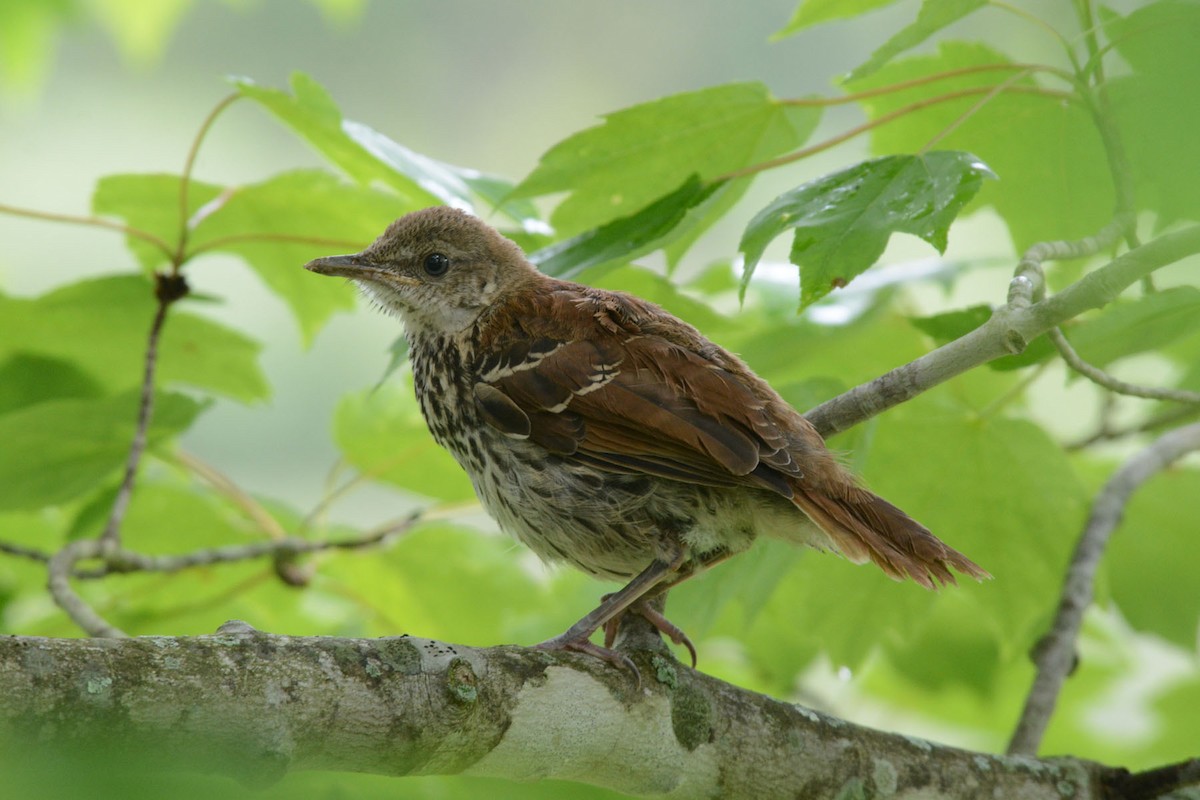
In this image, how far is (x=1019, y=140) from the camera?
8.75ft

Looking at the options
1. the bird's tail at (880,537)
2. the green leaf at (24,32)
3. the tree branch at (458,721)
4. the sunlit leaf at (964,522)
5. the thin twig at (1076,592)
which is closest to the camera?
the tree branch at (458,721)

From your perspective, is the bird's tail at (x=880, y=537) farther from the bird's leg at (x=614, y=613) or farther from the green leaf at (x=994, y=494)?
the green leaf at (x=994, y=494)

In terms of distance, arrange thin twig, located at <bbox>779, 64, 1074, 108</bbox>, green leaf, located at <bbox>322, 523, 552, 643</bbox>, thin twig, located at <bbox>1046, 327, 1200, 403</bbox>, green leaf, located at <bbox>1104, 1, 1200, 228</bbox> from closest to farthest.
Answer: green leaf, located at <bbox>1104, 1, 1200, 228</bbox> < thin twig, located at <bbox>1046, 327, 1200, 403</bbox> < thin twig, located at <bbox>779, 64, 1074, 108</bbox> < green leaf, located at <bbox>322, 523, 552, 643</bbox>

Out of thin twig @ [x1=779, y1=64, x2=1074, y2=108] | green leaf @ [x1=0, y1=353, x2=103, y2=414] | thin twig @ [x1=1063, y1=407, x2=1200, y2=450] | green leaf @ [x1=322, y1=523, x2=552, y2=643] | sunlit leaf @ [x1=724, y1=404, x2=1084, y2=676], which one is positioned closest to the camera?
thin twig @ [x1=779, y1=64, x2=1074, y2=108]

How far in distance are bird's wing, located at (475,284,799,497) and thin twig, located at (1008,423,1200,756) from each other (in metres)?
1.05

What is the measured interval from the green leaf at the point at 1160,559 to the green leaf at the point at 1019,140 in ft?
3.55

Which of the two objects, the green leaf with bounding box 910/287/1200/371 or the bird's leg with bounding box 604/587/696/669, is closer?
the green leaf with bounding box 910/287/1200/371

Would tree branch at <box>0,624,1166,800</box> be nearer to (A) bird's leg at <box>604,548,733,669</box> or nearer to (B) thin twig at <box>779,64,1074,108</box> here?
(A) bird's leg at <box>604,548,733,669</box>

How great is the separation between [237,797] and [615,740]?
1212mm

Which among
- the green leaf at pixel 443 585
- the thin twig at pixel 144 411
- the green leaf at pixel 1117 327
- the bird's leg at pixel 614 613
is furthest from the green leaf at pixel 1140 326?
the thin twig at pixel 144 411

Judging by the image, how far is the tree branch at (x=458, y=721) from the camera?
1271 millimetres

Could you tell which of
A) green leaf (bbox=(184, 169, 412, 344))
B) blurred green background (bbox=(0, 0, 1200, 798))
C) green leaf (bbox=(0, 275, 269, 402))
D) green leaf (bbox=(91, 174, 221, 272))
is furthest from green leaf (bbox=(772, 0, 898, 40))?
green leaf (bbox=(0, 275, 269, 402))

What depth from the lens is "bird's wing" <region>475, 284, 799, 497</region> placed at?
2.16 metres

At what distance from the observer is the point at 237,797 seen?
0.58m
